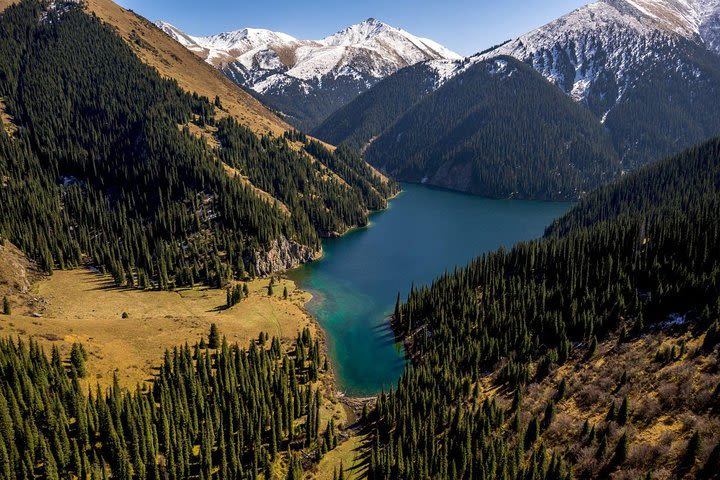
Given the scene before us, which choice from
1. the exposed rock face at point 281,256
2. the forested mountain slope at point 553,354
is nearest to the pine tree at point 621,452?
the forested mountain slope at point 553,354

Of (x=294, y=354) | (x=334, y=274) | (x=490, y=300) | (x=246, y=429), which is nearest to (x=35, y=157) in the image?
(x=334, y=274)

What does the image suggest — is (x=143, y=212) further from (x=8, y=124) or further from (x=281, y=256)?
(x=8, y=124)

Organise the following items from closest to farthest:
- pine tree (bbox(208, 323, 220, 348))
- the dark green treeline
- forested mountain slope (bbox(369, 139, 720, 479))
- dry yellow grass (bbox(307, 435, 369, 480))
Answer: the dark green treeline → forested mountain slope (bbox(369, 139, 720, 479)) → dry yellow grass (bbox(307, 435, 369, 480)) → pine tree (bbox(208, 323, 220, 348))

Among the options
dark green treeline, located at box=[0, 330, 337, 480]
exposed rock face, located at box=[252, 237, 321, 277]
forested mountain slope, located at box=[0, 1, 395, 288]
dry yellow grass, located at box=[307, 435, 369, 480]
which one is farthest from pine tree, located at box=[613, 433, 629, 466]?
exposed rock face, located at box=[252, 237, 321, 277]

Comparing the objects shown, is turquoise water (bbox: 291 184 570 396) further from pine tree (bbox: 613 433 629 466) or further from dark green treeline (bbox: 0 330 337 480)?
pine tree (bbox: 613 433 629 466)

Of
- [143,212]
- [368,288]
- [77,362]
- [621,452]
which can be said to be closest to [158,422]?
[77,362]

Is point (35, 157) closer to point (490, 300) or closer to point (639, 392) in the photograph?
point (490, 300)
